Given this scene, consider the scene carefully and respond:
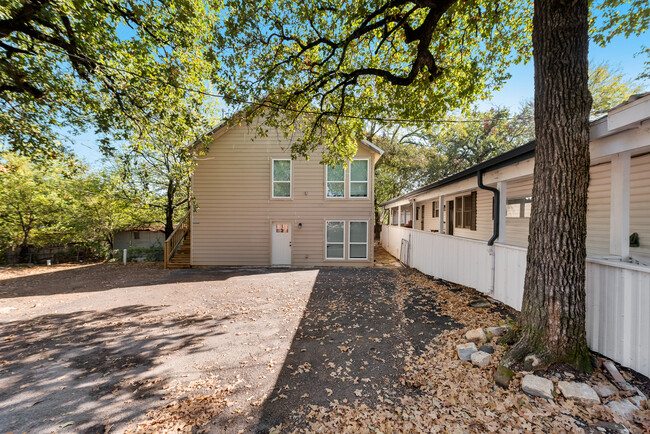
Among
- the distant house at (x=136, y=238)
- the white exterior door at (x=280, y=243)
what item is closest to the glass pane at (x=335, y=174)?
the white exterior door at (x=280, y=243)

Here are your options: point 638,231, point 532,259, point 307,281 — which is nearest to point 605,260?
point 532,259

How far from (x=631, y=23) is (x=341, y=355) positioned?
24.8 feet

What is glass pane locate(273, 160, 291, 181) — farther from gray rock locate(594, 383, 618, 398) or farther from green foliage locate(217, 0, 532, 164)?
gray rock locate(594, 383, 618, 398)

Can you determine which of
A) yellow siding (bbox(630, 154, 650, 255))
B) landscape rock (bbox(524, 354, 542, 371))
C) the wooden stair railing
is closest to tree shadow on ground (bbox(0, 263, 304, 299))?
the wooden stair railing

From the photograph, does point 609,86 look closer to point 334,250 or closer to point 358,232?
point 358,232

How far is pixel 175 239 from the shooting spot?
12.0 m

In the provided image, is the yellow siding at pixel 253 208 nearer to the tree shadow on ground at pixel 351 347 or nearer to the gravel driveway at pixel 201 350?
the gravel driveway at pixel 201 350

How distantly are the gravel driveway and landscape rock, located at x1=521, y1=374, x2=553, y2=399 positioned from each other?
1.27 m

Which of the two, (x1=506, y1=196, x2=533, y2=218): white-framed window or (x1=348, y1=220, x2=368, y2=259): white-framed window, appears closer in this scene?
(x1=506, y1=196, x2=533, y2=218): white-framed window

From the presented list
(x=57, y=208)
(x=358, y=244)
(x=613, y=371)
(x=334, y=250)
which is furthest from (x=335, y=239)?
(x=57, y=208)

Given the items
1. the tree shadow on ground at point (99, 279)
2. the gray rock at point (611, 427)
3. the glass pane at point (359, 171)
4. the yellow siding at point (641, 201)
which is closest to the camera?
the gray rock at point (611, 427)

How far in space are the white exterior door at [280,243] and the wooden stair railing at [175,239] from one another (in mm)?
4030

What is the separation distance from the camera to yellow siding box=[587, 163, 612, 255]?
206 inches

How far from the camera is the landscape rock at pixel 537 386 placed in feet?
7.93
